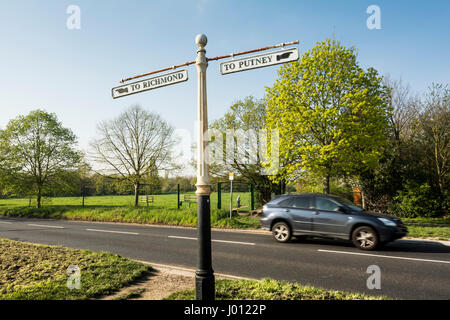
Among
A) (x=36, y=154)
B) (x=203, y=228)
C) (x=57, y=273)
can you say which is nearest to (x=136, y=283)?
(x=57, y=273)

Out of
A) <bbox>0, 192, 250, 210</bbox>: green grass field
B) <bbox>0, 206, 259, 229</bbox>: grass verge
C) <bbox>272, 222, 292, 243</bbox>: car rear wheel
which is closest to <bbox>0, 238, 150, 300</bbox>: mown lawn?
<bbox>272, 222, 292, 243</bbox>: car rear wheel

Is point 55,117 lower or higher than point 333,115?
higher

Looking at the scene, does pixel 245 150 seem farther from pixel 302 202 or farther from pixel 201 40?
pixel 201 40

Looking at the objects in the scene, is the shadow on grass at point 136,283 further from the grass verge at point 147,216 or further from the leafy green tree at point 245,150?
the leafy green tree at point 245,150

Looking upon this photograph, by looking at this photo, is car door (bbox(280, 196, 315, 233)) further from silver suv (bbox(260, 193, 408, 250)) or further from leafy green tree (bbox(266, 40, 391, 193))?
leafy green tree (bbox(266, 40, 391, 193))

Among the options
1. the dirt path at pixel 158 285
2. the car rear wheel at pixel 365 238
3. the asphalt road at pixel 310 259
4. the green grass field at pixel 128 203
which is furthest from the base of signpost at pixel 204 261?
the green grass field at pixel 128 203

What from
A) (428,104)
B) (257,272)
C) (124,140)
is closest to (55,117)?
(124,140)

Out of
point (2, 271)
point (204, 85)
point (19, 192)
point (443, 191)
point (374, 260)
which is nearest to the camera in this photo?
point (204, 85)

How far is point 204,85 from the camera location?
13.9 ft

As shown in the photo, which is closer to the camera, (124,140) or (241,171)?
(241,171)

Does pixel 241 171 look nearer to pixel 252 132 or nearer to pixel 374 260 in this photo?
pixel 252 132

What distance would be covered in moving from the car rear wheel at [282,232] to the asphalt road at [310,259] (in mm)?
274

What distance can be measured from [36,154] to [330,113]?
2924 centimetres

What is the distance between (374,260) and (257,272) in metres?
3.33
